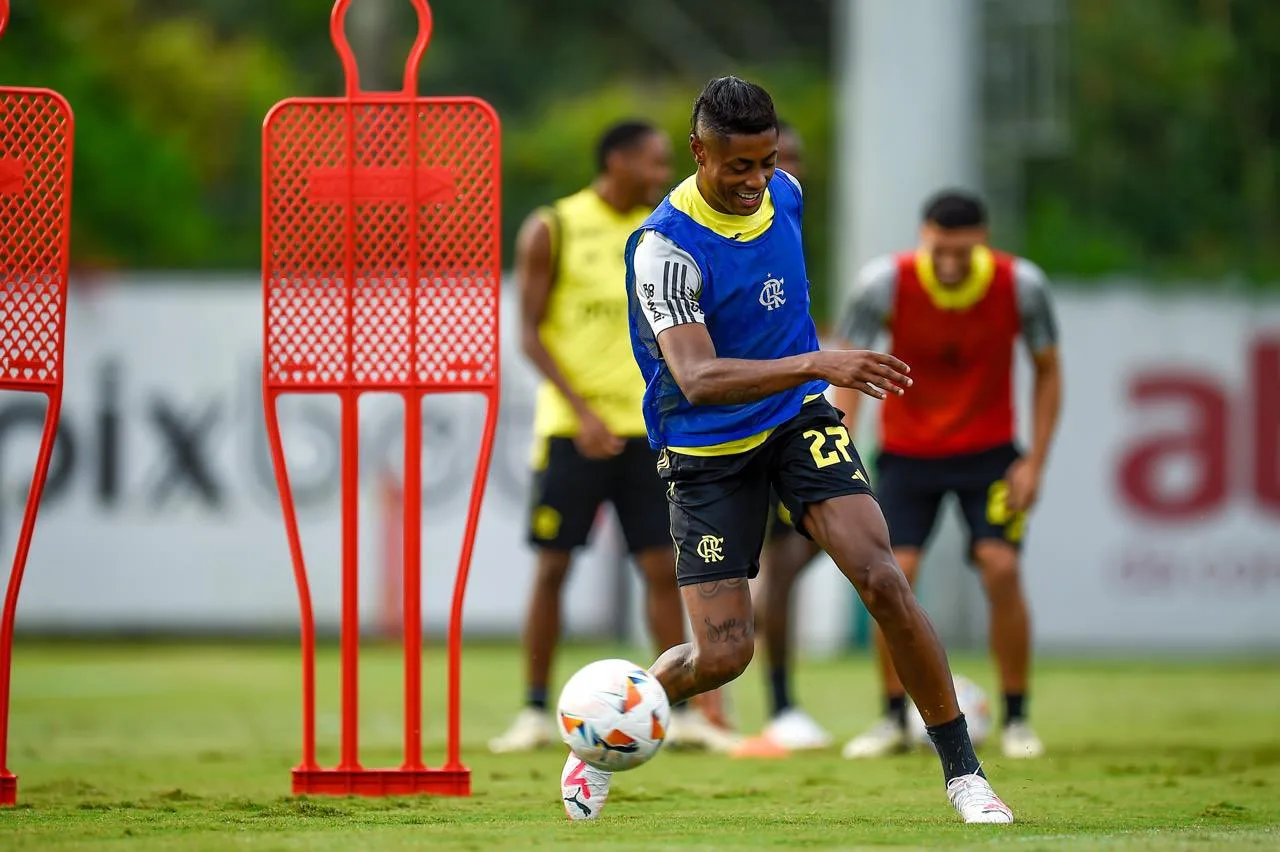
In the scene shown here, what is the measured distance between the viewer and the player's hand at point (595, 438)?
29.3 feet

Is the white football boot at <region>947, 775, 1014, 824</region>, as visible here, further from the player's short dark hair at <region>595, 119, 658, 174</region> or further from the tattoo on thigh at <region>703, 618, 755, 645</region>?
the player's short dark hair at <region>595, 119, 658, 174</region>

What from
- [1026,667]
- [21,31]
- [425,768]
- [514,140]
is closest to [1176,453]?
[1026,667]

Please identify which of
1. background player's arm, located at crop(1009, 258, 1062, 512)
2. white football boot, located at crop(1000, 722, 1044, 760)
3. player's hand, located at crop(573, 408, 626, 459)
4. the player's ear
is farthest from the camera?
background player's arm, located at crop(1009, 258, 1062, 512)

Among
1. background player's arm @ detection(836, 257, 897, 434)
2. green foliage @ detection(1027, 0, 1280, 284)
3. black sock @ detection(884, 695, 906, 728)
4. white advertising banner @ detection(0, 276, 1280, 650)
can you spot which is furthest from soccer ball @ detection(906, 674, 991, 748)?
green foliage @ detection(1027, 0, 1280, 284)

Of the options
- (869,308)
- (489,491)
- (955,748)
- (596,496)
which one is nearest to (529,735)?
(596,496)

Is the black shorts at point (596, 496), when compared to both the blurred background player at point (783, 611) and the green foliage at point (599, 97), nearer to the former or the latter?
the blurred background player at point (783, 611)

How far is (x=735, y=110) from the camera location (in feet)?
20.4

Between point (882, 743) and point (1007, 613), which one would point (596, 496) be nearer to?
point (882, 743)

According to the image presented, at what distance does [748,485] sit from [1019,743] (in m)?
2.86

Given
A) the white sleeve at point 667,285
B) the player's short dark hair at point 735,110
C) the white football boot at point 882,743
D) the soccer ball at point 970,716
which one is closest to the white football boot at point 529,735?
the white football boot at point 882,743

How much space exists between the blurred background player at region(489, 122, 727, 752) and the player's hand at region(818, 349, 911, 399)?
325 cm

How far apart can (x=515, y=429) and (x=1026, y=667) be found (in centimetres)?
740

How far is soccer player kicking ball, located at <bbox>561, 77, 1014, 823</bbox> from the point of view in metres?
6.22

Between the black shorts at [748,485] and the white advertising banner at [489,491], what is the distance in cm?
929
